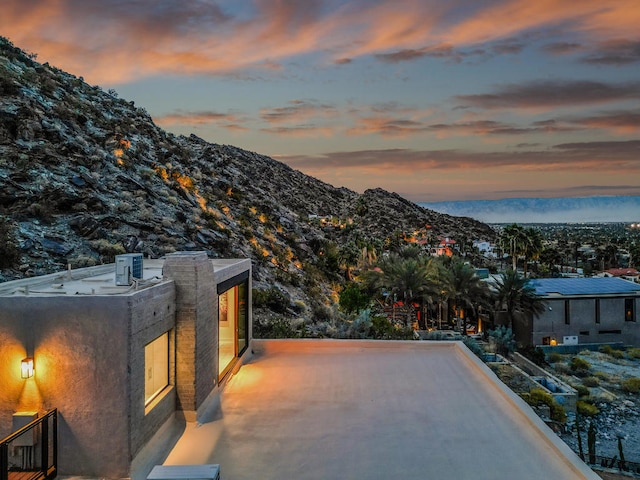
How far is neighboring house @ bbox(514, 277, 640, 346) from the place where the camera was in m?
38.6

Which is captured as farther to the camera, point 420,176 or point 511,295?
point 420,176

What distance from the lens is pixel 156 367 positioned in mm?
7324

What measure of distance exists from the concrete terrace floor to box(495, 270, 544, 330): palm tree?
27.3 meters

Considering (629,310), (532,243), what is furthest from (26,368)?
(532,243)

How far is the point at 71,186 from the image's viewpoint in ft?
88.7

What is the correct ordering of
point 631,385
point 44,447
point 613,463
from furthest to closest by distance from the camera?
point 631,385 → point 613,463 → point 44,447

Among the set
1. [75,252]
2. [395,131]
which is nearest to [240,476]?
[75,252]

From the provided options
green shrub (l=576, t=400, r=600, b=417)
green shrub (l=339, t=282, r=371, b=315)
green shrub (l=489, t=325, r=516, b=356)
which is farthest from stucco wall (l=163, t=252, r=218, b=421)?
green shrub (l=489, t=325, r=516, b=356)

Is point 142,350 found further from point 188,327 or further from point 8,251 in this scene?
point 8,251

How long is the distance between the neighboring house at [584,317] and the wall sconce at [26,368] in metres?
38.8

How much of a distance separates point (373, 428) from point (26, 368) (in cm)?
531

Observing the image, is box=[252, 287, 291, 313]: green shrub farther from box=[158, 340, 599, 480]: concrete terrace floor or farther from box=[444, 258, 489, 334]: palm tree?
box=[444, 258, 489, 334]: palm tree

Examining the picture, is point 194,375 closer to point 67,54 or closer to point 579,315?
point 579,315

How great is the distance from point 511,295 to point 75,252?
3071cm
